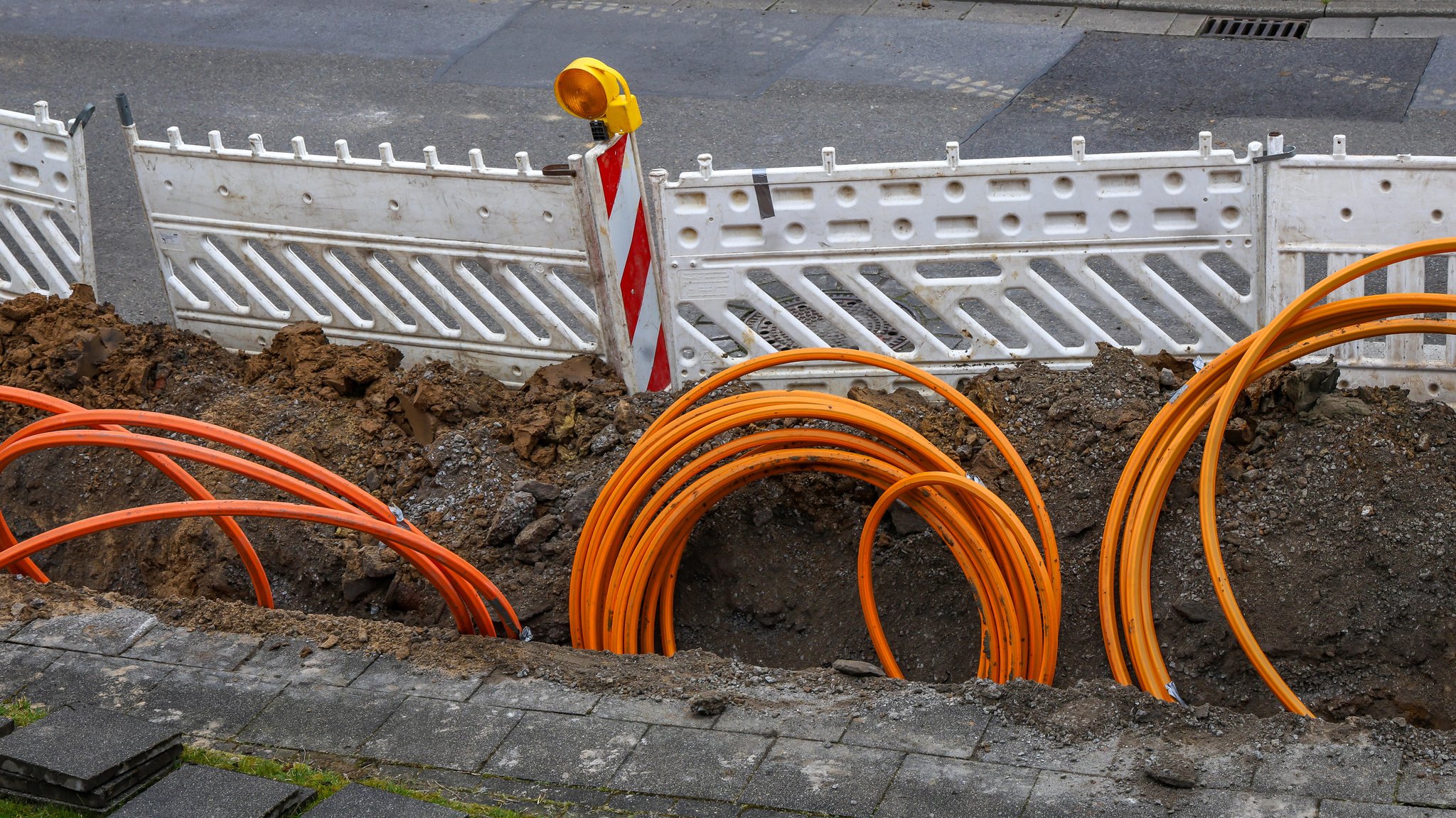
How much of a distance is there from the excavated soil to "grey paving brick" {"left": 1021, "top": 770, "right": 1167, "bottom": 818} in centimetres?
105

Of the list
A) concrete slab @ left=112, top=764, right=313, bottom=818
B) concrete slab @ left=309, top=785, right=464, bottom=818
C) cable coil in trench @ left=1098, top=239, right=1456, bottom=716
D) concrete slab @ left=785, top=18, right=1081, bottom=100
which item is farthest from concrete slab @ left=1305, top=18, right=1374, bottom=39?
concrete slab @ left=112, top=764, right=313, bottom=818

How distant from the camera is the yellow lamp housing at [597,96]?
533 centimetres

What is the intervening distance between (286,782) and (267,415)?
2667 millimetres

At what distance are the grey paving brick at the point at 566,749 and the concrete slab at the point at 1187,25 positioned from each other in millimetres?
8273

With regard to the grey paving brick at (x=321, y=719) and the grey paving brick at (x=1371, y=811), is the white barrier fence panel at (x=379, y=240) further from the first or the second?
the grey paving brick at (x=1371, y=811)

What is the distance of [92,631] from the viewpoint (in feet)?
15.0

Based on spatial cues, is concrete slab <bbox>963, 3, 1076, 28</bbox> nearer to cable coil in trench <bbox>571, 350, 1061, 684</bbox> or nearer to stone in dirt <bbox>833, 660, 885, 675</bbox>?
cable coil in trench <bbox>571, 350, 1061, 684</bbox>

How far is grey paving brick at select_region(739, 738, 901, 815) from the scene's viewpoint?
3.51 m

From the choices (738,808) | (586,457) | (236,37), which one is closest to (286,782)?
(738,808)

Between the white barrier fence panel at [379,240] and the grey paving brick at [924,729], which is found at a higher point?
the white barrier fence panel at [379,240]

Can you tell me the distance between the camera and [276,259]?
648cm

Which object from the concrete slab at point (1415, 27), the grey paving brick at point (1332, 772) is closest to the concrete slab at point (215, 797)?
the grey paving brick at point (1332, 772)

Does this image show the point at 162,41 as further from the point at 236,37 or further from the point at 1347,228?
the point at 1347,228

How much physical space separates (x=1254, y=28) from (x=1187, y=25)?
49 centimetres
